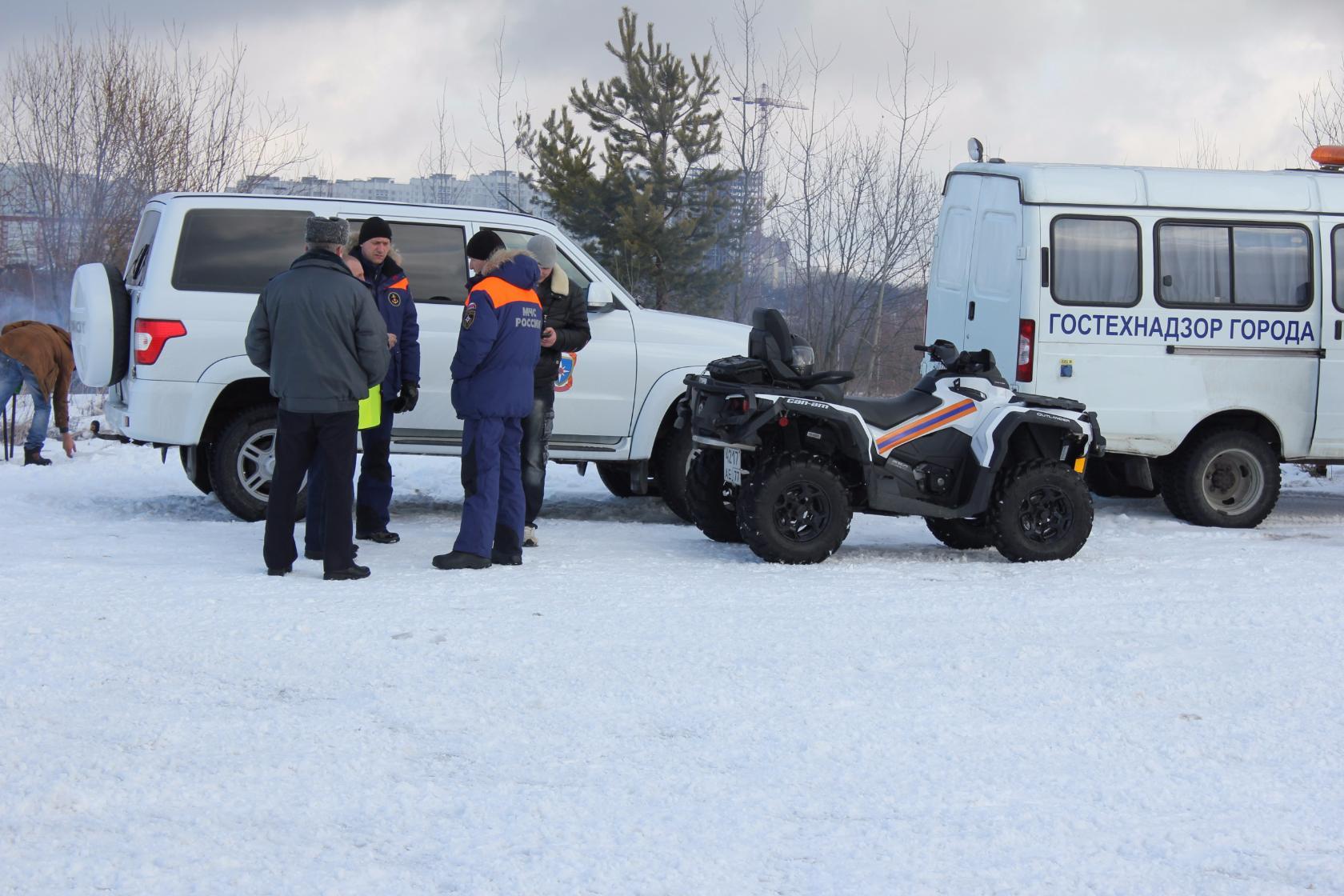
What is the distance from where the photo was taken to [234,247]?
28.1 ft

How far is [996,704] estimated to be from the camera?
15.7 ft

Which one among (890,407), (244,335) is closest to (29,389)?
(244,335)

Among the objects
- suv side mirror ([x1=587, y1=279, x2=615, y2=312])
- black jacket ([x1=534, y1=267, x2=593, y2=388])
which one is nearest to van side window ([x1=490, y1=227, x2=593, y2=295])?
suv side mirror ([x1=587, y1=279, x2=615, y2=312])

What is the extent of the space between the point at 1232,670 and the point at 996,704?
1116mm

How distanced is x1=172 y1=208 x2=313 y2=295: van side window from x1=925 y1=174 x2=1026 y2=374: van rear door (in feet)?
15.5

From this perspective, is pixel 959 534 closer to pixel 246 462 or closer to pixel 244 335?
pixel 246 462

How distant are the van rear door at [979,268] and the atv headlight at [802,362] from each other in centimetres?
232

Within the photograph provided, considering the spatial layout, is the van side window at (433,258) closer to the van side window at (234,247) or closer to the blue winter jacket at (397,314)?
the van side window at (234,247)

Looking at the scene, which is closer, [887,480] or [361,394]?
[361,394]

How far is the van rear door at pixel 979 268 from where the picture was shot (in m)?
9.40

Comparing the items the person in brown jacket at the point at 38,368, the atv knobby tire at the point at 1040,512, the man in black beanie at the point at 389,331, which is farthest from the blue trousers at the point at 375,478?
the person in brown jacket at the point at 38,368

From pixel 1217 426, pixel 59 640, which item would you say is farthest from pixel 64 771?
pixel 1217 426

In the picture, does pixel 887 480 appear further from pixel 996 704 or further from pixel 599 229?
pixel 599 229

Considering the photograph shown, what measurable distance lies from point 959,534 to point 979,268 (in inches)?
98.8
